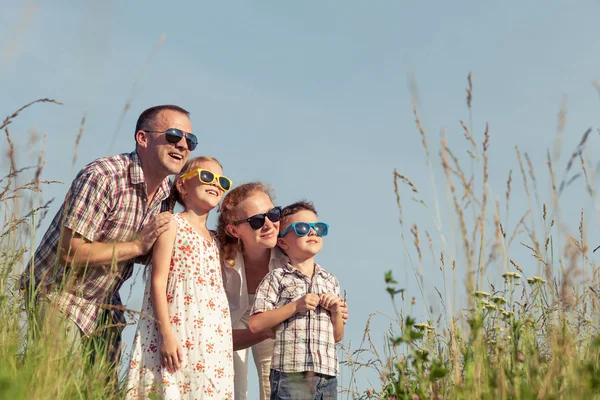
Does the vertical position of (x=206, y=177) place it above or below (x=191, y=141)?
below

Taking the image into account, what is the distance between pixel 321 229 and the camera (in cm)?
538

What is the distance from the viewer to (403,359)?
3.25 meters

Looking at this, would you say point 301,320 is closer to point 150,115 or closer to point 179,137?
point 179,137

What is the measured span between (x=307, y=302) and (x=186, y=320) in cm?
84

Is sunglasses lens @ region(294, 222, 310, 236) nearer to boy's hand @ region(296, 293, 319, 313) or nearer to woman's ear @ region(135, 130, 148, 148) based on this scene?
boy's hand @ region(296, 293, 319, 313)

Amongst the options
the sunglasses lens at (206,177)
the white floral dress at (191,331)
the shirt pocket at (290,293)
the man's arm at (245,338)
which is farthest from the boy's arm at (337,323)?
the sunglasses lens at (206,177)

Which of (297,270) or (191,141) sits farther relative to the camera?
(191,141)

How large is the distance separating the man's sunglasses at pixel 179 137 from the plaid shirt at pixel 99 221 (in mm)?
311

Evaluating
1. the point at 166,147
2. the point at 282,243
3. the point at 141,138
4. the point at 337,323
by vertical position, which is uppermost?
the point at 141,138

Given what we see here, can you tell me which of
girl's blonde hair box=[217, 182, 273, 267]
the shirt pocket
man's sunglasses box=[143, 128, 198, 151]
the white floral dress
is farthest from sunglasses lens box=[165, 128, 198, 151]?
the shirt pocket

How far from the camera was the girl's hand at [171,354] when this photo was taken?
15.1 feet

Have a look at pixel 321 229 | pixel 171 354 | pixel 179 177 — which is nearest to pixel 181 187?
pixel 179 177

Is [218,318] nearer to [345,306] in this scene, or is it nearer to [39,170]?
[345,306]

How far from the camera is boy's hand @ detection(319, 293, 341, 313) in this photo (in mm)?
5027
